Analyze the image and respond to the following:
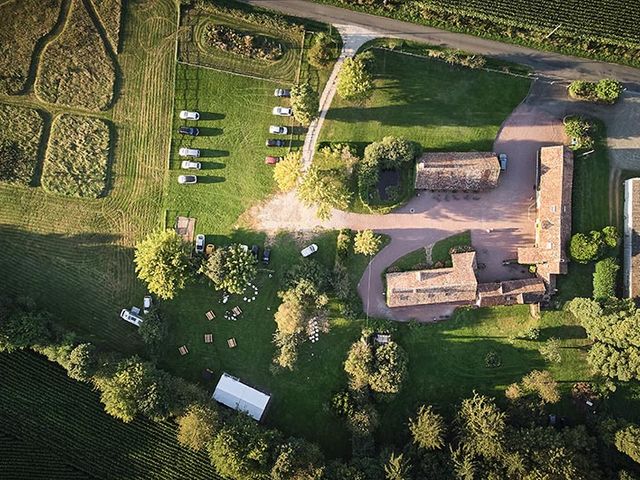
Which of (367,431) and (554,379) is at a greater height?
(554,379)

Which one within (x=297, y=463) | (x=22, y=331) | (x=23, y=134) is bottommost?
(x=297, y=463)

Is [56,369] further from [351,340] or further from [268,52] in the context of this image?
[268,52]

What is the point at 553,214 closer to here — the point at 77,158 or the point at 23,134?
the point at 77,158

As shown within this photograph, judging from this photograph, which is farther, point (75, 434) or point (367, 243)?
point (367, 243)

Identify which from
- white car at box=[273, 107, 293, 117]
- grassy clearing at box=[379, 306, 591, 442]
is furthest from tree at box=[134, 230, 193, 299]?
grassy clearing at box=[379, 306, 591, 442]

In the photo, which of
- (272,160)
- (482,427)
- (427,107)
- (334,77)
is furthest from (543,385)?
(334,77)

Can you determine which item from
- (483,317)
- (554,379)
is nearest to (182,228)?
(483,317)

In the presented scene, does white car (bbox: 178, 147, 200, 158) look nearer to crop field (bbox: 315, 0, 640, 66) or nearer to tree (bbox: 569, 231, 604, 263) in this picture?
crop field (bbox: 315, 0, 640, 66)
